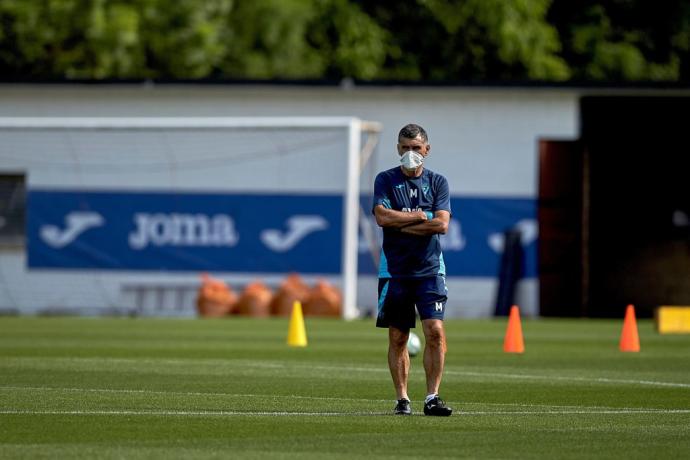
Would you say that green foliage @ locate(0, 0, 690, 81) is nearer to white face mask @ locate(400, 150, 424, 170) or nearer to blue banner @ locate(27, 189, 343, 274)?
blue banner @ locate(27, 189, 343, 274)

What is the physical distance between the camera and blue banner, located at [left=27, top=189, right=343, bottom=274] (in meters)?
36.5

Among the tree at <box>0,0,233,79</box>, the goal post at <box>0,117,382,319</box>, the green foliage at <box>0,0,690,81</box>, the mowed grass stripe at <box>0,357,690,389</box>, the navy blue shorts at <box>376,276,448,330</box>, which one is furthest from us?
the green foliage at <box>0,0,690,81</box>

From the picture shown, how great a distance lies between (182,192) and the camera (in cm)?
3709

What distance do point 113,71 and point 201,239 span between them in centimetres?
1693

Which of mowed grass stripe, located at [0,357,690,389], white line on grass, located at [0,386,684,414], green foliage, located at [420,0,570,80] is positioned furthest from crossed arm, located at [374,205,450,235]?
green foliage, located at [420,0,570,80]

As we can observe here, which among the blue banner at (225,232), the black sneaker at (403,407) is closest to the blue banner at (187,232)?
the blue banner at (225,232)

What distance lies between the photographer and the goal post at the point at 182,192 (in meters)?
36.5

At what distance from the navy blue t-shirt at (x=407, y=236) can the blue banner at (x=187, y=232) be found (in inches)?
927

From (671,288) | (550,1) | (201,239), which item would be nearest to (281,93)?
(201,239)

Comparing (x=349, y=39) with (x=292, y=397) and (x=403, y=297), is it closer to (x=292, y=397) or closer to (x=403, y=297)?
(x=292, y=397)

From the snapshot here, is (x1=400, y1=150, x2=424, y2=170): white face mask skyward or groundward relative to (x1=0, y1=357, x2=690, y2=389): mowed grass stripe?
skyward

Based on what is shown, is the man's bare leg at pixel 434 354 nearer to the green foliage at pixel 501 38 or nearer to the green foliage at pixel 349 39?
the green foliage at pixel 349 39

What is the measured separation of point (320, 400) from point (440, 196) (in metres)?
2.34

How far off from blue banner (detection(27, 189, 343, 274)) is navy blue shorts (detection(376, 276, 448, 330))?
23.6m
